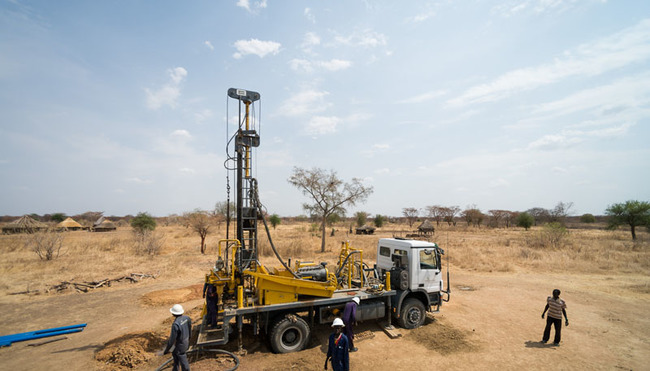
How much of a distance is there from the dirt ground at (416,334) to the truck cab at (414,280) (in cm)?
53

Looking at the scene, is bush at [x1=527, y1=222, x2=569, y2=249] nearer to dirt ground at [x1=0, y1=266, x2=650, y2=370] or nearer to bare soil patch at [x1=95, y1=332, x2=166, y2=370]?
dirt ground at [x1=0, y1=266, x2=650, y2=370]

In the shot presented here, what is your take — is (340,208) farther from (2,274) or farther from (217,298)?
(2,274)

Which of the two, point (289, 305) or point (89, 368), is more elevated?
point (289, 305)

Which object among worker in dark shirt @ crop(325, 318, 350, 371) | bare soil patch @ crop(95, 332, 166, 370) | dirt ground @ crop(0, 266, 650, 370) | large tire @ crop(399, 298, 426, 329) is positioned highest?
worker in dark shirt @ crop(325, 318, 350, 371)

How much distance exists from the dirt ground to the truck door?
126 centimetres

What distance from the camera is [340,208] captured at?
27.5 metres

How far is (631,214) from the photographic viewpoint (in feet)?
105

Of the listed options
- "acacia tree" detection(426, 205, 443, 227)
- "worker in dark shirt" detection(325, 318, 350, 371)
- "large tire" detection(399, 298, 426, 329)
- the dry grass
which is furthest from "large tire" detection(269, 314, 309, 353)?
"acacia tree" detection(426, 205, 443, 227)

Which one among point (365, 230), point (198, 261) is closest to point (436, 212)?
point (365, 230)

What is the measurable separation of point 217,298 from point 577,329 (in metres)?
11.2

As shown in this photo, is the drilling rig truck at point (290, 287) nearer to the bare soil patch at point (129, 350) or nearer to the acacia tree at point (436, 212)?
the bare soil patch at point (129, 350)

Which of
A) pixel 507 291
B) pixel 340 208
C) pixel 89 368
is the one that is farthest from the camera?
pixel 340 208

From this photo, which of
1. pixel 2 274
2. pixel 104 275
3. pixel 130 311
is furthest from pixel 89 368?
pixel 2 274

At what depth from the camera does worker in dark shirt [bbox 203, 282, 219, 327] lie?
754 cm
